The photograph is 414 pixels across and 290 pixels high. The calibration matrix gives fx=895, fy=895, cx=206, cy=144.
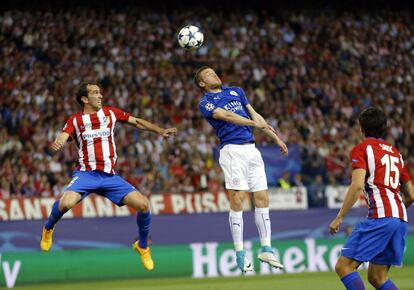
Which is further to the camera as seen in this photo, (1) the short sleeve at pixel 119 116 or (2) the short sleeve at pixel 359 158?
(1) the short sleeve at pixel 119 116

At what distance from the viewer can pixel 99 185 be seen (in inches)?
490

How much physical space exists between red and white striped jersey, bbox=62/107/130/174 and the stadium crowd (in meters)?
9.09

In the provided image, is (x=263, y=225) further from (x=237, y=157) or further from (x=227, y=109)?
(x=227, y=109)

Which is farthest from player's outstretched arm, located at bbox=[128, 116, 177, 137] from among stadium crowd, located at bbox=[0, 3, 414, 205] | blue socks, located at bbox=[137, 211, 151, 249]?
stadium crowd, located at bbox=[0, 3, 414, 205]

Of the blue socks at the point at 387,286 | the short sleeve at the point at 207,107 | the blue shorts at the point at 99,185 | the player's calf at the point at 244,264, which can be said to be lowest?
the blue socks at the point at 387,286

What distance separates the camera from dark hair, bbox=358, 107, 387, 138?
933 cm

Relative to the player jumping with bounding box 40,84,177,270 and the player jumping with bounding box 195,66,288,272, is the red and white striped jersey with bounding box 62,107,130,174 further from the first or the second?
the player jumping with bounding box 195,66,288,272

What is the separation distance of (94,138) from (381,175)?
4588 mm

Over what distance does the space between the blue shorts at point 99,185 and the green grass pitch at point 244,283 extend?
Answer: 2748 mm

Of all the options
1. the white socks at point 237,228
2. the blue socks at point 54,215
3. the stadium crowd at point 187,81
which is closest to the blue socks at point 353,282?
the white socks at point 237,228

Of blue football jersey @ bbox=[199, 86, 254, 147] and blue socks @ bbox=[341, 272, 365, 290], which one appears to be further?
blue football jersey @ bbox=[199, 86, 254, 147]

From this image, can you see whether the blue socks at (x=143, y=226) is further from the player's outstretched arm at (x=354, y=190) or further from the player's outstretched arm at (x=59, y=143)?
the player's outstretched arm at (x=354, y=190)

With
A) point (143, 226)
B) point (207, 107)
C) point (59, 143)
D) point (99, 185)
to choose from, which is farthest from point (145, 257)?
→ point (207, 107)

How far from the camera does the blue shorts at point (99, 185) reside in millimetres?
12398
